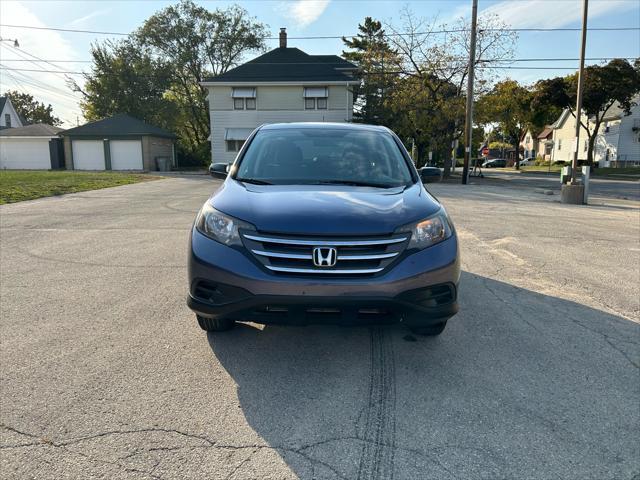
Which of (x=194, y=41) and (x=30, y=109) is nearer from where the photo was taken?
(x=194, y=41)

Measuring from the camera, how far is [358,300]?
9.07 ft

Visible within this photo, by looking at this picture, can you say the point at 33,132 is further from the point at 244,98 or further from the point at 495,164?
the point at 495,164

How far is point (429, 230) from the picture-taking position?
10.2 feet

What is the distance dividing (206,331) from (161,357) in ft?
1.52

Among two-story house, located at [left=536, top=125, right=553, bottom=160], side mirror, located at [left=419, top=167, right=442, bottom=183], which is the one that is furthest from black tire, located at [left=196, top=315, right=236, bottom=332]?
two-story house, located at [left=536, top=125, right=553, bottom=160]

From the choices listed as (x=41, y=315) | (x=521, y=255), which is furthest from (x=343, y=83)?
(x=41, y=315)

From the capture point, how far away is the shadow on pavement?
2.29 m

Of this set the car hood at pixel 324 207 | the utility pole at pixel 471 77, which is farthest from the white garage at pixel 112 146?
the car hood at pixel 324 207

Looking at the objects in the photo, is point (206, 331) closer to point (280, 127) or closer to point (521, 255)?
point (280, 127)

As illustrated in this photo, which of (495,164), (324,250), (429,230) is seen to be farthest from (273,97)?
(495,164)

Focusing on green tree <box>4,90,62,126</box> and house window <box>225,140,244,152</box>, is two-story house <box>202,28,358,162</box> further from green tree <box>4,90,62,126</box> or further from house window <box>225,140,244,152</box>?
green tree <box>4,90,62,126</box>

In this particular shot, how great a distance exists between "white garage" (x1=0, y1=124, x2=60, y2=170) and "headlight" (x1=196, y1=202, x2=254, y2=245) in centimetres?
3955

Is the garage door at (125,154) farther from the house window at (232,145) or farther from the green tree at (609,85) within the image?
the green tree at (609,85)

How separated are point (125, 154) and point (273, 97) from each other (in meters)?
12.6
